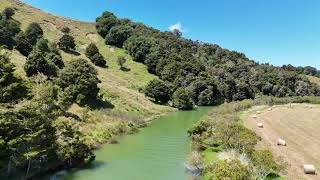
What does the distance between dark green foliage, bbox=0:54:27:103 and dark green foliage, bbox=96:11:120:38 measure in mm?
134229

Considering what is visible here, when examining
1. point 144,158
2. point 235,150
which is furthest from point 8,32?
point 235,150

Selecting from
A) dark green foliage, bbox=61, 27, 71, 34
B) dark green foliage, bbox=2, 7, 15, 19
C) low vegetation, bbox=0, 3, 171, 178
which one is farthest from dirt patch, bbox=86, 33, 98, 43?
dark green foliage, bbox=2, 7, 15, 19

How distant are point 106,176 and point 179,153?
1640 cm

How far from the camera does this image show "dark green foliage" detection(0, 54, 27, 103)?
43281 millimetres

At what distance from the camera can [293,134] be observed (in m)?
68.8

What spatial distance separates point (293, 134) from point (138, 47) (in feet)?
319

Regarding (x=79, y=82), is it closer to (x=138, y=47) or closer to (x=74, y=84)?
(x=74, y=84)

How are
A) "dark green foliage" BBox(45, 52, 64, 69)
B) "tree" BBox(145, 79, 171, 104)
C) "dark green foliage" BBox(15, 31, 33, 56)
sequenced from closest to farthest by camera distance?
"dark green foliage" BBox(45, 52, 64, 69), "dark green foliage" BBox(15, 31, 33, 56), "tree" BBox(145, 79, 171, 104)

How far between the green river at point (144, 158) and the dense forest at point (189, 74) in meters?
40.6

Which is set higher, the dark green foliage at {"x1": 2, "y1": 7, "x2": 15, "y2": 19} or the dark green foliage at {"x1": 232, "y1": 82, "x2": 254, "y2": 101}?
the dark green foliage at {"x1": 2, "y1": 7, "x2": 15, "y2": 19}

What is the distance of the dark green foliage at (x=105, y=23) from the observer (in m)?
178

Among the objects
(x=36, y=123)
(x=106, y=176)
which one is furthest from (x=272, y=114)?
(x=36, y=123)

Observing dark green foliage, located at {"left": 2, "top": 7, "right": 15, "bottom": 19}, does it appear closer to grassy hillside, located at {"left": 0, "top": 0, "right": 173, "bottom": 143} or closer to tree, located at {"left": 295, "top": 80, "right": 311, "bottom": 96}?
grassy hillside, located at {"left": 0, "top": 0, "right": 173, "bottom": 143}

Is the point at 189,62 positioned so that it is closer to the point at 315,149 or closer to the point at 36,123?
the point at 315,149
